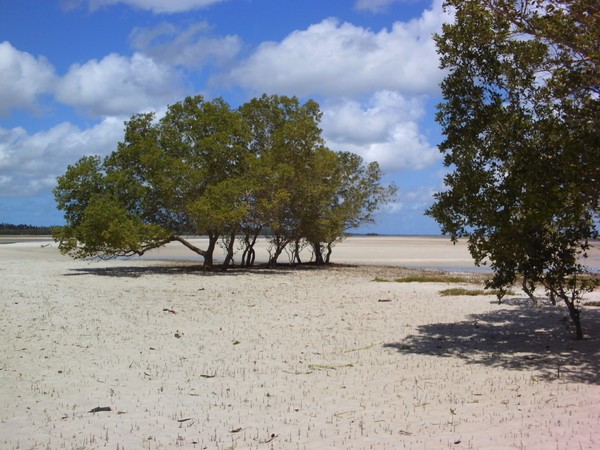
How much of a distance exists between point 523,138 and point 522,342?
3923 millimetres

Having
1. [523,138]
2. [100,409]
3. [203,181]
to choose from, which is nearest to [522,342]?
[523,138]

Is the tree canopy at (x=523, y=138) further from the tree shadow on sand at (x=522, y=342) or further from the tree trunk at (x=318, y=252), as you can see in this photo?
the tree trunk at (x=318, y=252)

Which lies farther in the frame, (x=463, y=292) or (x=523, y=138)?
(x=463, y=292)

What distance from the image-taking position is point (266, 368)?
9594mm

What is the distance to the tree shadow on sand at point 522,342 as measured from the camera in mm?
8945

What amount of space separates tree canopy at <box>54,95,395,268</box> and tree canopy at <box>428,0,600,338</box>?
1532cm

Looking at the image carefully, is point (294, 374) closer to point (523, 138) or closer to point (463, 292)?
point (523, 138)

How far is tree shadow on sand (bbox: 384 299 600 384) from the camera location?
8.95 m

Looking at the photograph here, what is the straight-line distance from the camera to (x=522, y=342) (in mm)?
11344

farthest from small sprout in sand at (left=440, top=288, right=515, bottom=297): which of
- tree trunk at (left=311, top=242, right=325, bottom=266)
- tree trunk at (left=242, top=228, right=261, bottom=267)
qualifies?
tree trunk at (left=311, top=242, right=325, bottom=266)

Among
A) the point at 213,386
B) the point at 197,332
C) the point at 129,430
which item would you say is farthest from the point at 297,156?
the point at 129,430

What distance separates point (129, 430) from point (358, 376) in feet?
12.0

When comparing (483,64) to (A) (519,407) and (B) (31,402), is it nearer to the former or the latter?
(A) (519,407)

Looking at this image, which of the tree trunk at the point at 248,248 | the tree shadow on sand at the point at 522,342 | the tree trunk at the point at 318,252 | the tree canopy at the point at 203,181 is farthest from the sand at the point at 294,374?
the tree trunk at the point at 318,252
